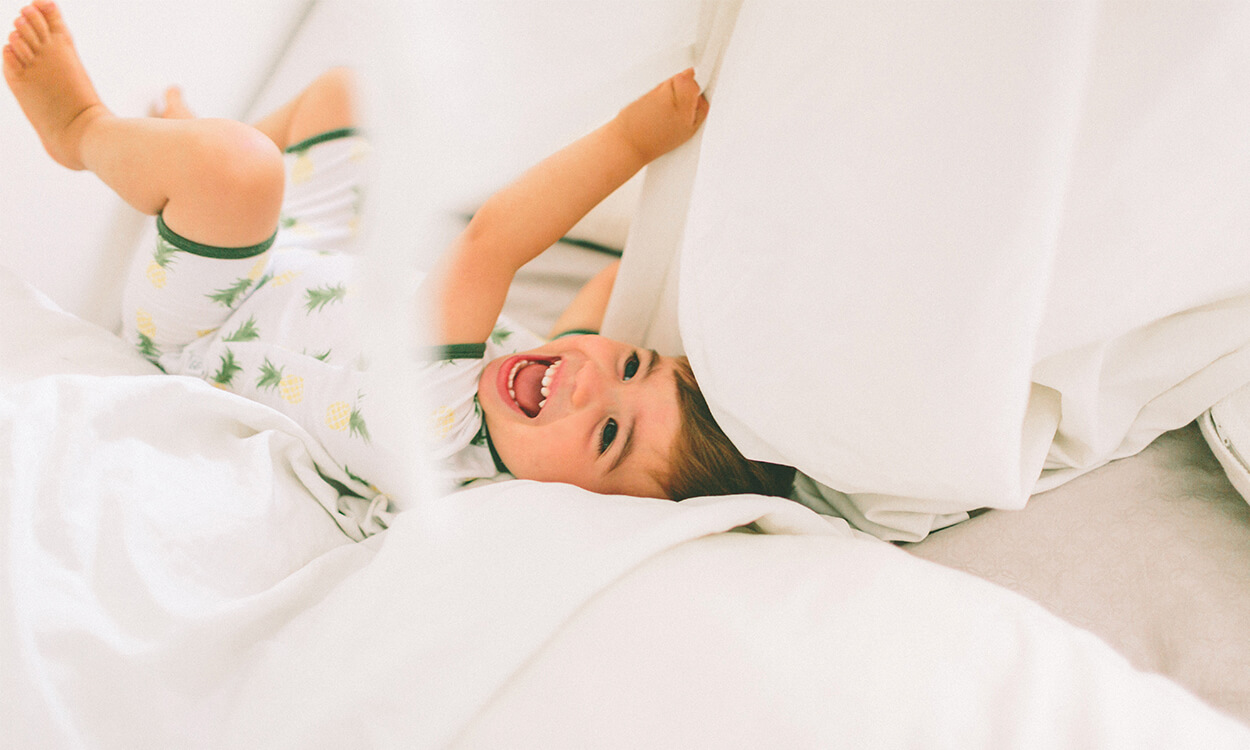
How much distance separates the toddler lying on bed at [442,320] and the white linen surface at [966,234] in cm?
18

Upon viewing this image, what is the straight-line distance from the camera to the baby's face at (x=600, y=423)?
70cm

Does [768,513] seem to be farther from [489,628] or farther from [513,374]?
[513,374]

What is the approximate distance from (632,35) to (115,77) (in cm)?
78

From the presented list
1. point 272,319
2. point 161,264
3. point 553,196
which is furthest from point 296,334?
point 553,196

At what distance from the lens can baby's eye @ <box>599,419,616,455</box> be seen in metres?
0.71

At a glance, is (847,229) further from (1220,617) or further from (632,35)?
(1220,617)

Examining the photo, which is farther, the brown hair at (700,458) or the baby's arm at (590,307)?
the baby's arm at (590,307)

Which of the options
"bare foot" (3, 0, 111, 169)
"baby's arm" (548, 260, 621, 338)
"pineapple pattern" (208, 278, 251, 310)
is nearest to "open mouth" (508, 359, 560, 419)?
"baby's arm" (548, 260, 621, 338)

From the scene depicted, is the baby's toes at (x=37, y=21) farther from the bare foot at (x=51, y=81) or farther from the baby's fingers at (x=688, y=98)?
the baby's fingers at (x=688, y=98)

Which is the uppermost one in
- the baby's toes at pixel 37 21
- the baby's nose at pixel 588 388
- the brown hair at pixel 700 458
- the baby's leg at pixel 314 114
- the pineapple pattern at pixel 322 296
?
the baby's toes at pixel 37 21

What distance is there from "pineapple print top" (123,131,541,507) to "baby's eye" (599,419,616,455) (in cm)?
14

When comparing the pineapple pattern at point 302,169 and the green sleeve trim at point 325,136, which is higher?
the green sleeve trim at point 325,136

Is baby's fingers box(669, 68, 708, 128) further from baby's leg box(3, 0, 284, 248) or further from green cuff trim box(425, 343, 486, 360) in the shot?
baby's leg box(3, 0, 284, 248)

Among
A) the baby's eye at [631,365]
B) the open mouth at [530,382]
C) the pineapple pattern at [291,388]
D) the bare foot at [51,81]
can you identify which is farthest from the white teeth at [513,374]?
the bare foot at [51,81]
